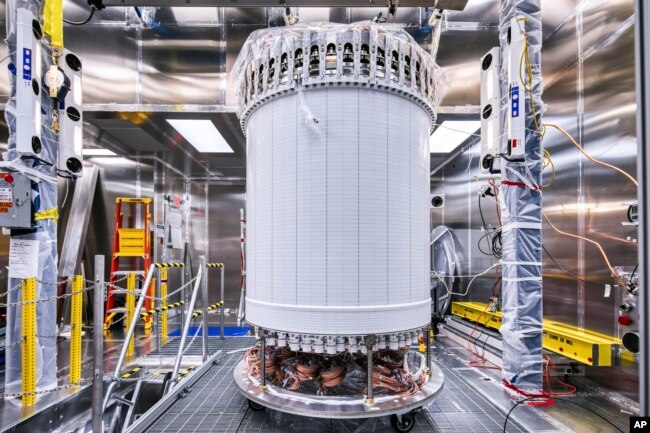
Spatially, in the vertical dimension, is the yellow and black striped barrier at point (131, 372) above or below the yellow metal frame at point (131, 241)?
below

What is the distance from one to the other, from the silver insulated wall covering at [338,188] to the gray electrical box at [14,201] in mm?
2854

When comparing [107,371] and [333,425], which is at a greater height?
[333,425]

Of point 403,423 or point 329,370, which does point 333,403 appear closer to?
point 329,370

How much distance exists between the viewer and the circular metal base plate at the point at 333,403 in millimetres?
2477

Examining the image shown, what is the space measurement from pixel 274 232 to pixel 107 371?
3.72 m

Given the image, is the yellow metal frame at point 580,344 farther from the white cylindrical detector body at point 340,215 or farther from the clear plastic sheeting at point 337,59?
the clear plastic sheeting at point 337,59

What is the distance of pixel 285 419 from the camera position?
2.91 m

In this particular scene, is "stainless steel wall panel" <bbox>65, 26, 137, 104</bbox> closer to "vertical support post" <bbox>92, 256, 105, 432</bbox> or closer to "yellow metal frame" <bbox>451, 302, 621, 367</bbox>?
"vertical support post" <bbox>92, 256, 105, 432</bbox>

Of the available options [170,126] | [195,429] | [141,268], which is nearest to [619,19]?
[195,429]

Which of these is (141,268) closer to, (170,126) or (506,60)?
(170,126)

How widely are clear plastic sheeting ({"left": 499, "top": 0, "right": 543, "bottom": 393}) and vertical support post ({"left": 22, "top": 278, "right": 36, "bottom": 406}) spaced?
5.05m

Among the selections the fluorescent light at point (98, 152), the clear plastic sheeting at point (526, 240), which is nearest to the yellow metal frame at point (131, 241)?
the fluorescent light at point (98, 152)

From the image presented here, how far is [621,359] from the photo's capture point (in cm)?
350

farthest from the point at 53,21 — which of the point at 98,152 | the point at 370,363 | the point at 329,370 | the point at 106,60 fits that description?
the point at 370,363
